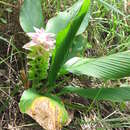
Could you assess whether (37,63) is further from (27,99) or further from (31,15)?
(31,15)

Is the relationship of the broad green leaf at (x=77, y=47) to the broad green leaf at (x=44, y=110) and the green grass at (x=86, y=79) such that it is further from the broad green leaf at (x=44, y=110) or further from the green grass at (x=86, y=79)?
the broad green leaf at (x=44, y=110)

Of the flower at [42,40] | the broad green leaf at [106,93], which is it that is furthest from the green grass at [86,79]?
the flower at [42,40]

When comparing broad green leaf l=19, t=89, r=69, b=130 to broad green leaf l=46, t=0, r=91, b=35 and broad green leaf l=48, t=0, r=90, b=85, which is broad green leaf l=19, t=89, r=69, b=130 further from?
broad green leaf l=46, t=0, r=91, b=35

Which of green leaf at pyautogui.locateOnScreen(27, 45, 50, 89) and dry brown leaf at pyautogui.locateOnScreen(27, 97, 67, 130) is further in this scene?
green leaf at pyautogui.locateOnScreen(27, 45, 50, 89)

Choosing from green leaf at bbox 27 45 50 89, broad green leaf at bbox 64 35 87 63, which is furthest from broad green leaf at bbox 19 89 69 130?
broad green leaf at bbox 64 35 87 63

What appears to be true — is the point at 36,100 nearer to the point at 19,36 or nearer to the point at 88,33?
the point at 19,36

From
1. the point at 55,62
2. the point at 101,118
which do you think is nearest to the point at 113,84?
the point at 101,118
